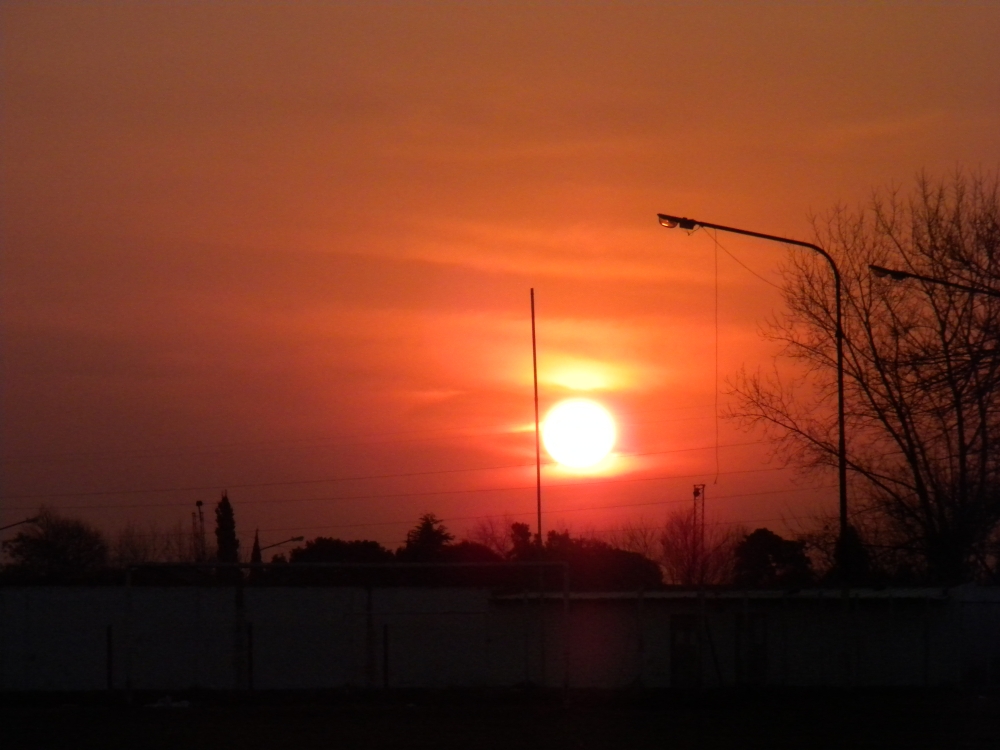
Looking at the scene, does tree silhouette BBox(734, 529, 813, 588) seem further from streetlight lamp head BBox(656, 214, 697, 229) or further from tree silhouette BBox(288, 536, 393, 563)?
streetlight lamp head BBox(656, 214, 697, 229)

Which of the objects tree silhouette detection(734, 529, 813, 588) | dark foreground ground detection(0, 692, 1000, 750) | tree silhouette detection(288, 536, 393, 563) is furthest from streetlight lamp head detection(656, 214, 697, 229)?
tree silhouette detection(734, 529, 813, 588)

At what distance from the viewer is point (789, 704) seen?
2617 centimetres

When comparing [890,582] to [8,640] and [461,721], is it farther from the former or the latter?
[8,640]

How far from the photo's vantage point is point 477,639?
96.7 ft

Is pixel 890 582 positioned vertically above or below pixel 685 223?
below

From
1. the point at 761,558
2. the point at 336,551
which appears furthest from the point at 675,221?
the point at 761,558

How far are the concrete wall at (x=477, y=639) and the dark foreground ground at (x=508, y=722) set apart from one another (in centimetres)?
169

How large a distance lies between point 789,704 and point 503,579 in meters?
15.3

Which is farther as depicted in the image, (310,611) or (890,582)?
(890,582)

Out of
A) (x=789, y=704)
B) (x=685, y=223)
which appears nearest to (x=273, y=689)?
(x=789, y=704)

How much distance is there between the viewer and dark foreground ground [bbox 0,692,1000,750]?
750 inches

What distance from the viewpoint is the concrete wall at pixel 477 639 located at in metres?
29.0

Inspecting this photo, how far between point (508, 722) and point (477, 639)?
23.3 feet

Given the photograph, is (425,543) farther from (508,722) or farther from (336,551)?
(508,722)
